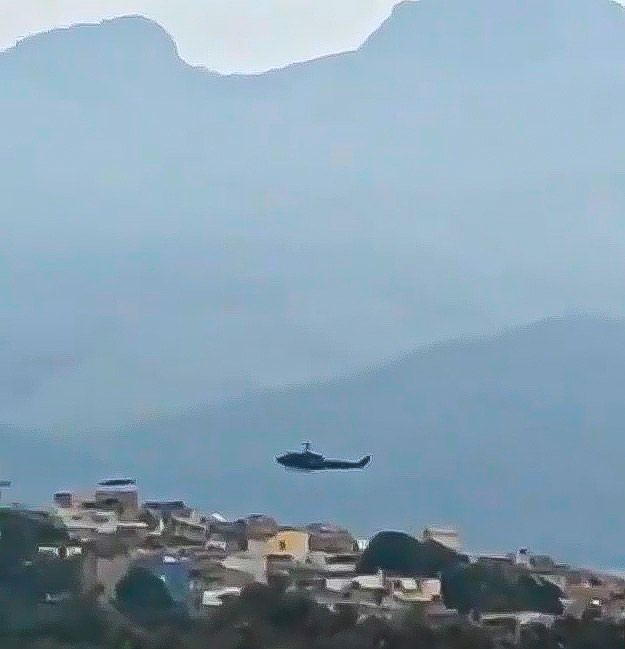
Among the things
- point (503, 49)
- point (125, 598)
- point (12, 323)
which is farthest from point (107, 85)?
point (125, 598)

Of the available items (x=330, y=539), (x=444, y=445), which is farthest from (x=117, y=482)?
(x=444, y=445)


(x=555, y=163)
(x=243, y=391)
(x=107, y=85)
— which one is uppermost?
(x=107, y=85)

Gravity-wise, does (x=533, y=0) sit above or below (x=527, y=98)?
above

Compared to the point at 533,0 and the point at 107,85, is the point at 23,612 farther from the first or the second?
the point at 533,0

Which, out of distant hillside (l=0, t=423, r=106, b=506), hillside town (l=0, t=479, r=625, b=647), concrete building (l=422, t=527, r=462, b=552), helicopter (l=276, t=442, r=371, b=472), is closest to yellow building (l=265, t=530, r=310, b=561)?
hillside town (l=0, t=479, r=625, b=647)

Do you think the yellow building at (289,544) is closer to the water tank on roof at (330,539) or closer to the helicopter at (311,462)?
the water tank on roof at (330,539)

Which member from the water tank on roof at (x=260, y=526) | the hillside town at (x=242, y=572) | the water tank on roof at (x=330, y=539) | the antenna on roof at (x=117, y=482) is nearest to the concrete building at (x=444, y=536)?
the hillside town at (x=242, y=572)

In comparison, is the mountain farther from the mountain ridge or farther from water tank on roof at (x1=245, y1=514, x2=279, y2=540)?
water tank on roof at (x1=245, y1=514, x2=279, y2=540)
